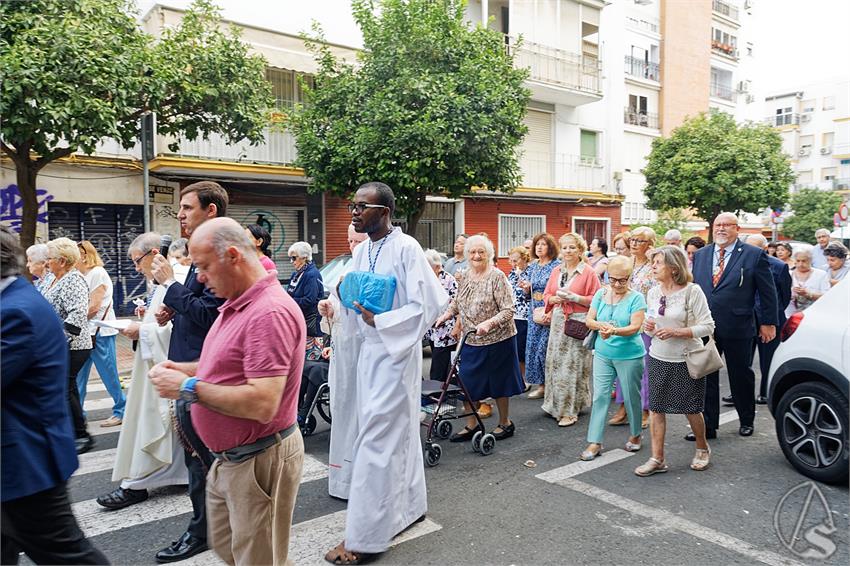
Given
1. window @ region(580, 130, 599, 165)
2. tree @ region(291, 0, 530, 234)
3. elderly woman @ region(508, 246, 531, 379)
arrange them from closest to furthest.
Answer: elderly woman @ region(508, 246, 531, 379) → tree @ region(291, 0, 530, 234) → window @ region(580, 130, 599, 165)

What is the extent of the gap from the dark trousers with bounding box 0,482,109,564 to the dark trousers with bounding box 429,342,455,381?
175 inches

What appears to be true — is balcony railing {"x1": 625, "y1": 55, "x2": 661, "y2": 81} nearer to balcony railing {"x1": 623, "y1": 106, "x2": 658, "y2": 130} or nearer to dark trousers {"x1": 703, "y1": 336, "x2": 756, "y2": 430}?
balcony railing {"x1": 623, "y1": 106, "x2": 658, "y2": 130}

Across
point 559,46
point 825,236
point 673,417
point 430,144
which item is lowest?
point 673,417

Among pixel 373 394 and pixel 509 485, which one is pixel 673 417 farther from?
pixel 373 394

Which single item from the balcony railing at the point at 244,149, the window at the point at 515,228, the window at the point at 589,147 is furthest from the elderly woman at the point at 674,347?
the window at the point at 589,147

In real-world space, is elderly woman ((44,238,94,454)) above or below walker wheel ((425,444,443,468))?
above

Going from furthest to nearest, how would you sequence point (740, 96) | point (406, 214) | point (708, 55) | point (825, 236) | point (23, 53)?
point (740, 96) < point (708, 55) < point (406, 214) < point (825, 236) < point (23, 53)

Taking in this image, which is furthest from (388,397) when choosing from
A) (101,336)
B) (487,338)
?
(101,336)

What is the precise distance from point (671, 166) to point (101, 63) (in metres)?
19.7

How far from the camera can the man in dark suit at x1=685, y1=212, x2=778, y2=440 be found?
5957mm

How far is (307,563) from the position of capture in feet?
11.9

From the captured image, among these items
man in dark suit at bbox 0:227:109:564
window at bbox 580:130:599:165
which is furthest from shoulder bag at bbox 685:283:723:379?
window at bbox 580:130:599:165

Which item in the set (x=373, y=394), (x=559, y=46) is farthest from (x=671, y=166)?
(x=373, y=394)

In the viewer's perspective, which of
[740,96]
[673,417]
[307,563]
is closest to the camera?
[307,563]
